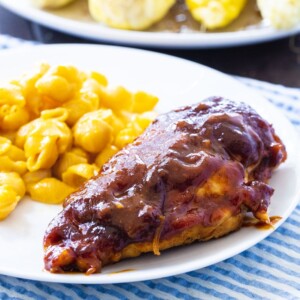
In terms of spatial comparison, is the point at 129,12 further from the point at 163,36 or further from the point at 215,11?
the point at 215,11

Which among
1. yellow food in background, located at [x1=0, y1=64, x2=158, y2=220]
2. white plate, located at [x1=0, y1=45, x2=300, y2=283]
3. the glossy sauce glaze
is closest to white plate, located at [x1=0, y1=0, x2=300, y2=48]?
white plate, located at [x1=0, y1=45, x2=300, y2=283]

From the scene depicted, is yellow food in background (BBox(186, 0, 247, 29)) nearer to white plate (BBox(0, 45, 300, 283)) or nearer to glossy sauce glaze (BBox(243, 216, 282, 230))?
white plate (BBox(0, 45, 300, 283))

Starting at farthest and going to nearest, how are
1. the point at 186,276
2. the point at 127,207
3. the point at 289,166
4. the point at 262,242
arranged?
the point at 289,166, the point at 262,242, the point at 186,276, the point at 127,207

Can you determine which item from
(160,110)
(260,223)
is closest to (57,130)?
(160,110)

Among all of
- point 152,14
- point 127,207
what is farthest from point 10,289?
point 152,14

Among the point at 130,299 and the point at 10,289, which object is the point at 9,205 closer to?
the point at 10,289
